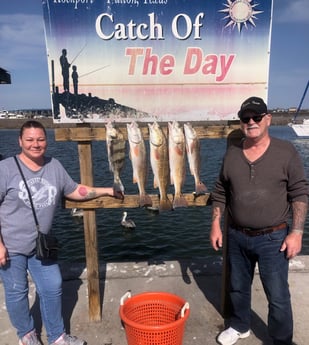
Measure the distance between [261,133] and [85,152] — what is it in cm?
185

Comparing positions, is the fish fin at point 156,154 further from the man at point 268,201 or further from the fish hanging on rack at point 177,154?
the man at point 268,201

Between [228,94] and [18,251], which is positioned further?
[228,94]

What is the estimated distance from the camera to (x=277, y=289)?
10.5ft

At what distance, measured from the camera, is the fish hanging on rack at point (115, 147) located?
3.44m

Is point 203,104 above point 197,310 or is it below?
above

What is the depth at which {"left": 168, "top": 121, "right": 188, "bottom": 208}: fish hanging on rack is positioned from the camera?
350 centimetres

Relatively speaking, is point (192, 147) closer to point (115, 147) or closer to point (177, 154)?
point (177, 154)

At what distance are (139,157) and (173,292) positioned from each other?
2176mm

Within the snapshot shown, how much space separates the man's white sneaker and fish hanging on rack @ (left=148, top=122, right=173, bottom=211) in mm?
1460

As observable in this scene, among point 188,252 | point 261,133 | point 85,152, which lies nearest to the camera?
point 261,133

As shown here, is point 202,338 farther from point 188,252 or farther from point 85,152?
point 188,252

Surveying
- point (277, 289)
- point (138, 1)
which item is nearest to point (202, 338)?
point (277, 289)

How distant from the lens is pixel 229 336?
3.63m

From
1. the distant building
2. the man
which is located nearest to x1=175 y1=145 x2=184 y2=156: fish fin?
the man
